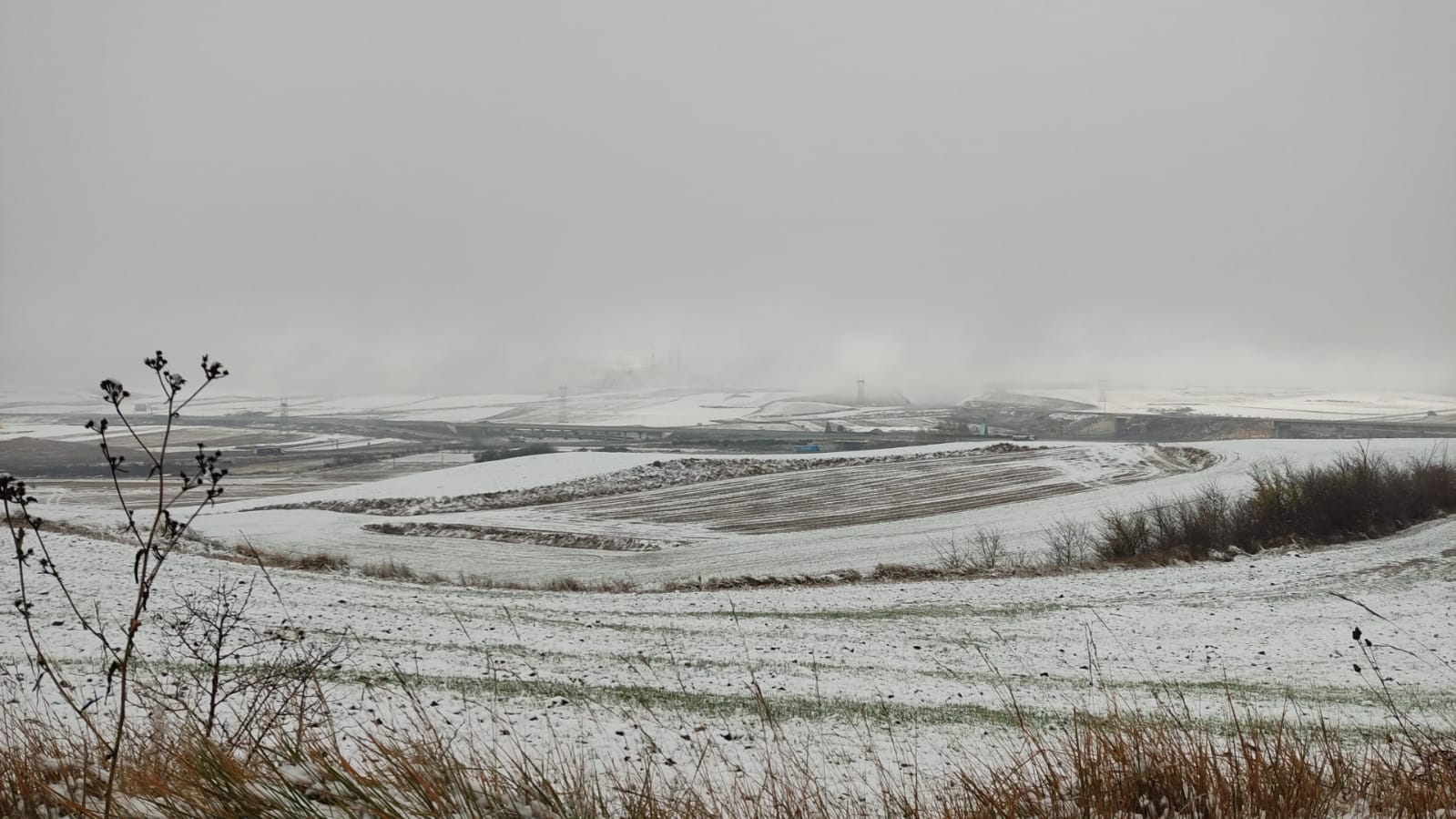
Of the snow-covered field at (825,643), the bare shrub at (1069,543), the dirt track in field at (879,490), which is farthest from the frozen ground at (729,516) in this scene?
the bare shrub at (1069,543)

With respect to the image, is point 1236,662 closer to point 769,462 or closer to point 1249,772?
point 1249,772

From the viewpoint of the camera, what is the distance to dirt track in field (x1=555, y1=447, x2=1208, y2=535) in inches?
1667

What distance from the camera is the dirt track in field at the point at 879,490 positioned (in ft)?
139

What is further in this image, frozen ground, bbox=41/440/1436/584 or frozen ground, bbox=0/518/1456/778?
frozen ground, bbox=41/440/1436/584

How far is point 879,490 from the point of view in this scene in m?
47.7

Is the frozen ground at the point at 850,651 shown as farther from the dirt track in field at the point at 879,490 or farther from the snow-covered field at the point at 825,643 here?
the dirt track in field at the point at 879,490

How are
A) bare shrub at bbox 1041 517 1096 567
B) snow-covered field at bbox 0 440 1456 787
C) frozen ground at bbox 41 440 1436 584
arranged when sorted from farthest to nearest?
frozen ground at bbox 41 440 1436 584, bare shrub at bbox 1041 517 1096 567, snow-covered field at bbox 0 440 1456 787

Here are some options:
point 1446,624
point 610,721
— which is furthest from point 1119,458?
point 610,721

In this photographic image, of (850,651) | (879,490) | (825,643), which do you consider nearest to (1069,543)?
(879,490)

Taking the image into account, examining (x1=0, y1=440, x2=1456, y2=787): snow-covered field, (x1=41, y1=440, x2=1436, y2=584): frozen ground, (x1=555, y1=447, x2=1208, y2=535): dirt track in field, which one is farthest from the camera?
(x1=555, y1=447, x2=1208, y2=535): dirt track in field

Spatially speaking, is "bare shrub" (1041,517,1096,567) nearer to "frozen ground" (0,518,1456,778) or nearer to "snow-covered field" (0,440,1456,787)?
"snow-covered field" (0,440,1456,787)

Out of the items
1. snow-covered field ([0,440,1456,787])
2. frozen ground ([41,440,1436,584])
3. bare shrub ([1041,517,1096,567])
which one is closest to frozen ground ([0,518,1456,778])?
snow-covered field ([0,440,1456,787])

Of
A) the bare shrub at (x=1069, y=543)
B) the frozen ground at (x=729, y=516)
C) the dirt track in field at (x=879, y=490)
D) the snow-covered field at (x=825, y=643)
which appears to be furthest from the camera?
the dirt track in field at (x=879, y=490)

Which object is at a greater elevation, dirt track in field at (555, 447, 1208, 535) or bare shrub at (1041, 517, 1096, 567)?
dirt track in field at (555, 447, 1208, 535)
